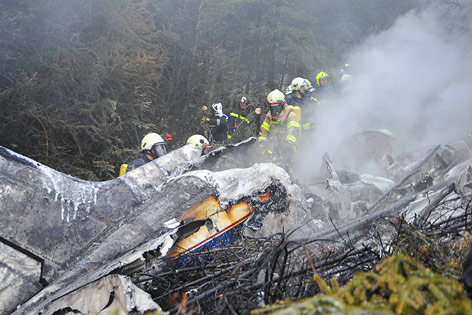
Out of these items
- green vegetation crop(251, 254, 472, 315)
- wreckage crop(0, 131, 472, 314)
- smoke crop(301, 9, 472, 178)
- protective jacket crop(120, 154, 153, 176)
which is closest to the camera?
green vegetation crop(251, 254, 472, 315)

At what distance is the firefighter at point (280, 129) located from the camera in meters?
7.76

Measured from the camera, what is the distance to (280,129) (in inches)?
329

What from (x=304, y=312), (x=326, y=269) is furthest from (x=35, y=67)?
(x=304, y=312)

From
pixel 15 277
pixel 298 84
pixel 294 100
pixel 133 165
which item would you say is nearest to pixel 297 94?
pixel 294 100

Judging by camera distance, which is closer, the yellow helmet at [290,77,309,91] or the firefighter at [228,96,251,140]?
the firefighter at [228,96,251,140]

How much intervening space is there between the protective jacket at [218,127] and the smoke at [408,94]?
198cm

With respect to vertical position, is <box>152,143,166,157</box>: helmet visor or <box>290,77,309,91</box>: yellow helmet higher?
<box>290,77,309,91</box>: yellow helmet

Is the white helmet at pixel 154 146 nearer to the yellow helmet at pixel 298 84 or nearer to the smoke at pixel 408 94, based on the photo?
the smoke at pixel 408 94

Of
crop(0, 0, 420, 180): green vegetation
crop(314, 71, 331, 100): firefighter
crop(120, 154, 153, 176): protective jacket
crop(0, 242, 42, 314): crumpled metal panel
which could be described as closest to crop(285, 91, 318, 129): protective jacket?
crop(314, 71, 331, 100): firefighter

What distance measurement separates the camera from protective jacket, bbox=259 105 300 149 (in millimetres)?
7992

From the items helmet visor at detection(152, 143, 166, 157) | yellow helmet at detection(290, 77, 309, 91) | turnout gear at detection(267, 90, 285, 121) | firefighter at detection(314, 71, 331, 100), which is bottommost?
helmet visor at detection(152, 143, 166, 157)

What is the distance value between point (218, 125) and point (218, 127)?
47mm

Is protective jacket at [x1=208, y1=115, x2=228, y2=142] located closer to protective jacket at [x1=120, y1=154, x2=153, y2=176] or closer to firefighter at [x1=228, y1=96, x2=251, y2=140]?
firefighter at [x1=228, y1=96, x2=251, y2=140]

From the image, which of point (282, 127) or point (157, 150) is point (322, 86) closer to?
point (282, 127)
